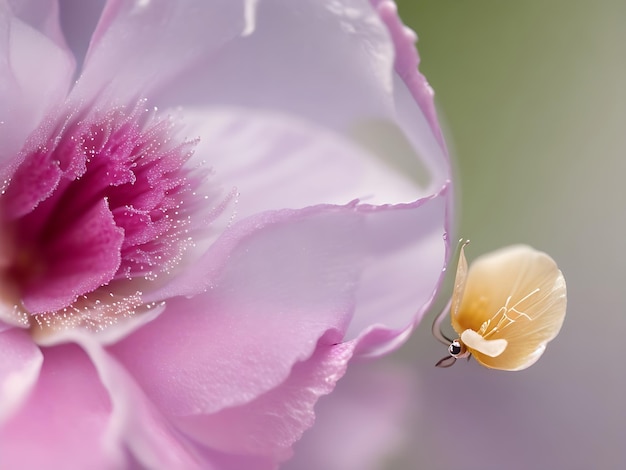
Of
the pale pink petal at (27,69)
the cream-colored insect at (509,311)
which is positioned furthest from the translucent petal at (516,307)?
the pale pink petal at (27,69)

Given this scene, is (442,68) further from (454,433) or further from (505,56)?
(454,433)

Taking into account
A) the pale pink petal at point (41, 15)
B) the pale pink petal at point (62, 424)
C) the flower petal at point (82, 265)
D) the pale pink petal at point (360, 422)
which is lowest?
the pale pink petal at point (360, 422)

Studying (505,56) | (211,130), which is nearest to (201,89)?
(211,130)

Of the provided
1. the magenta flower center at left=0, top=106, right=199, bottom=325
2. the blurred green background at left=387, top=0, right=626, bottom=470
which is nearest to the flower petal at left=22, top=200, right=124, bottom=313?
the magenta flower center at left=0, top=106, right=199, bottom=325

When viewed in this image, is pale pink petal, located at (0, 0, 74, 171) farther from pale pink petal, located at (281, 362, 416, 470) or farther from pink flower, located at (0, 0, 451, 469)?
pale pink petal, located at (281, 362, 416, 470)

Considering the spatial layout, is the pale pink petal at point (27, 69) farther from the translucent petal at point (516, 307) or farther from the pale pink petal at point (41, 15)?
the translucent petal at point (516, 307)

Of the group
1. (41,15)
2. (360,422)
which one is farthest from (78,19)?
(360,422)

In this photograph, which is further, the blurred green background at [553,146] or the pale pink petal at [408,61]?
the blurred green background at [553,146]

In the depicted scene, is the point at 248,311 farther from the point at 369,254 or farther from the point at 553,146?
the point at 553,146

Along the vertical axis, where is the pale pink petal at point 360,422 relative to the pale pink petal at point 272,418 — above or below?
below
